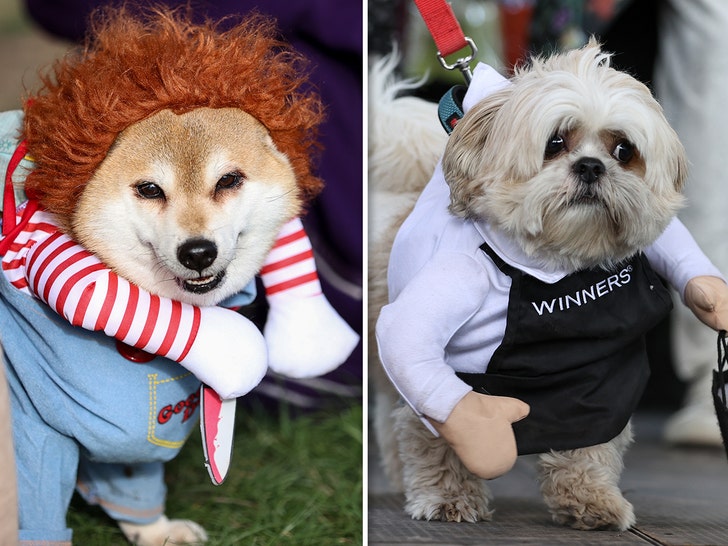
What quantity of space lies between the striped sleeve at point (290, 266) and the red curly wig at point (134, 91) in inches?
5.6

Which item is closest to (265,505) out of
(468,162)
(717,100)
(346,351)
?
(346,351)

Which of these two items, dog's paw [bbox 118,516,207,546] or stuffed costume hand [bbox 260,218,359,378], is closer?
stuffed costume hand [bbox 260,218,359,378]

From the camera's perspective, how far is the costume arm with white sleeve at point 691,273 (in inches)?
48.5

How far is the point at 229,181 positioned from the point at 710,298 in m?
0.69

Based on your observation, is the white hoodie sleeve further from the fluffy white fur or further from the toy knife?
the toy knife

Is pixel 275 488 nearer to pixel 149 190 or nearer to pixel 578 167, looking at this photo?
pixel 149 190

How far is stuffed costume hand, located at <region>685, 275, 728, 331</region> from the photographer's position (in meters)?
1.23

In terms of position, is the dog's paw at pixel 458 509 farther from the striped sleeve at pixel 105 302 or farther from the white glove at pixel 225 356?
the striped sleeve at pixel 105 302

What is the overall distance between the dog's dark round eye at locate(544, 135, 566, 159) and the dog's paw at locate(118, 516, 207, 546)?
91cm

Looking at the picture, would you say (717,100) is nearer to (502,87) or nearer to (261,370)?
(502,87)

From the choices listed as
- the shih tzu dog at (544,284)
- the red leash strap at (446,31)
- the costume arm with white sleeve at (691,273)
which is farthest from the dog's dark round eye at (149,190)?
the costume arm with white sleeve at (691,273)

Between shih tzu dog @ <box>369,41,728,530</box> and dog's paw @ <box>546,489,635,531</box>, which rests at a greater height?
shih tzu dog @ <box>369,41,728,530</box>

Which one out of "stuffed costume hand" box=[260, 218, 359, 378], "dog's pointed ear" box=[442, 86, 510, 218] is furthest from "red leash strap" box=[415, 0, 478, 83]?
"stuffed costume hand" box=[260, 218, 359, 378]

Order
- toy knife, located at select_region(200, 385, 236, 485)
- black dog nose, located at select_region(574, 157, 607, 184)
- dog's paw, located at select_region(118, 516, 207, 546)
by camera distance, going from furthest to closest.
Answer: dog's paw, located at select_region(118, 516, 207, 546), toy knife, located at select_region(200, 385, 236, 485), black dog nose, located at select_region(574, 157, 607, 184)
